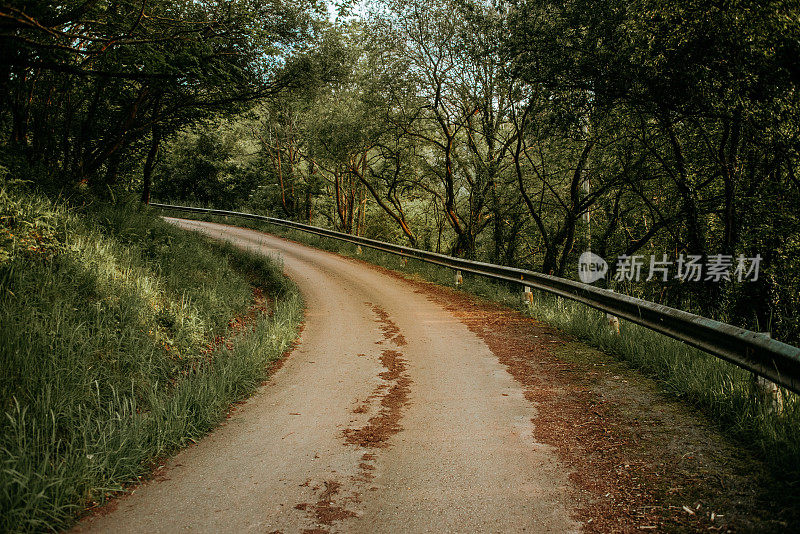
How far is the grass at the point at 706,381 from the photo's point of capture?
340 centimetres

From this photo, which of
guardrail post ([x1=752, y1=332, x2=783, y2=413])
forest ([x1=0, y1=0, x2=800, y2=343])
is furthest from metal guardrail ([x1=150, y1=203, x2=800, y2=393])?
forest ([x1=0, y1=0, x2=800, y2=343])

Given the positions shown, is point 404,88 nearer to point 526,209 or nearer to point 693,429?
point 526,209

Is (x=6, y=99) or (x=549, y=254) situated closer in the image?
(x=6, y=99)

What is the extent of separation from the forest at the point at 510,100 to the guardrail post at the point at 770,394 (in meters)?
4.73

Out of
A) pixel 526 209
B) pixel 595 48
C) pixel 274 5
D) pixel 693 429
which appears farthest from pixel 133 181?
pixel 693 429

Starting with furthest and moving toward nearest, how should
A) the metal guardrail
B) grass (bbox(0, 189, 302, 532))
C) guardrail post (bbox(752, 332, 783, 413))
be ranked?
guardrail post (bbox(752, 332, 783, 413)), the metal guardrail, grass (bbox(0, 189, 302, 532))

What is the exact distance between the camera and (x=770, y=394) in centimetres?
379

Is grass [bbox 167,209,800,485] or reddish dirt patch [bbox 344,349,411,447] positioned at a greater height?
grass [bbox 167,209,800,485]

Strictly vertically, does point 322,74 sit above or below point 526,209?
above

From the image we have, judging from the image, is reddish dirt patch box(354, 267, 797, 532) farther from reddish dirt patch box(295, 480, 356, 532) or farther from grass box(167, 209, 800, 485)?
reddish dirt patch box(295, 480, 356, 532)

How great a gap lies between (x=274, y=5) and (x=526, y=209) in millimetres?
13638

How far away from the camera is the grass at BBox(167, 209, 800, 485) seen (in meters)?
3.40

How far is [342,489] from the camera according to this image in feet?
11.0

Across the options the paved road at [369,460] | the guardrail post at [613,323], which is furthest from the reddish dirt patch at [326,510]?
the guardrail post at [613,323]
